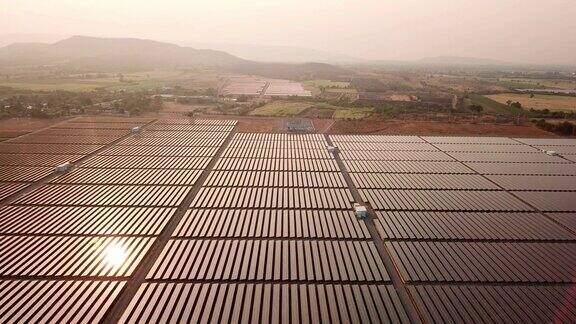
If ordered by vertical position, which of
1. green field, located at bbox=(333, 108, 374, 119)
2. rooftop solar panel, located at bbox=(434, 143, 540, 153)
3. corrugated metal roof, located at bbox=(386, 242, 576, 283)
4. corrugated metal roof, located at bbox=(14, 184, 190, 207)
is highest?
green field, located at bbox=(333, 108, 374, 119)

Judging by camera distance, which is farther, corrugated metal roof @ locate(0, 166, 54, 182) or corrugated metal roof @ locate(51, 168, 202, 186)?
corrugated metal roof @ locate(0, 166, 54, 182)

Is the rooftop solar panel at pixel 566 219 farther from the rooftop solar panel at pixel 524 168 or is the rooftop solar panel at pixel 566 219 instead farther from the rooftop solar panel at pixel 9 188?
the rooftop solar panel at pixel 9 188

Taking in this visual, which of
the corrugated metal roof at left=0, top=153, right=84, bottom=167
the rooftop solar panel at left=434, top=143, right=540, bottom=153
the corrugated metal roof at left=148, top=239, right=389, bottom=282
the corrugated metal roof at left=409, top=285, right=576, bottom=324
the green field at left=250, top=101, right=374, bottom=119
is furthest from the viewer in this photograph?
the green field at left=250, top=101, right=374, bottom=119

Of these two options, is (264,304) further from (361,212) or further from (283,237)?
(361,212)

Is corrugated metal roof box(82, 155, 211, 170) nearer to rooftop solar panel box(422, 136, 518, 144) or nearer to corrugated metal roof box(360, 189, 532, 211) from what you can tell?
corrugated metal roof box(360, 189, 532, 211)

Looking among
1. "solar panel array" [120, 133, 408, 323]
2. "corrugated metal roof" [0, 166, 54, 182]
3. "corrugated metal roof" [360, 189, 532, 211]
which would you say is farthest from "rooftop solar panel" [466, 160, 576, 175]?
"corrugated metal roof" [0, 166, 54, 182]

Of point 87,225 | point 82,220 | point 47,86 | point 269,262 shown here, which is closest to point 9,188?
point 82,220
